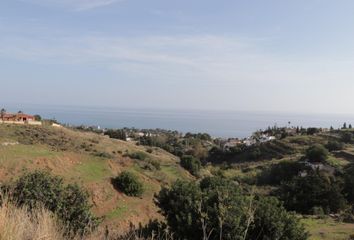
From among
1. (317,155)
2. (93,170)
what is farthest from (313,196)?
(317,155)

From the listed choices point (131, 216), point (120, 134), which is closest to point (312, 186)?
point (131, 216)

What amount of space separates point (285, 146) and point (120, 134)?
92.5ft

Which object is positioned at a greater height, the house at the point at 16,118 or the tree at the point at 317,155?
the house at the point at 16,118

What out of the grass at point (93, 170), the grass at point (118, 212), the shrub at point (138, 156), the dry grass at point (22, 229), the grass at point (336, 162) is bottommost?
→ the grass at point (118, 212)

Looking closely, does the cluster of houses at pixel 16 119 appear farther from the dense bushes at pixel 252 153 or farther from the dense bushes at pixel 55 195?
the dense bushes at pixel 55 195

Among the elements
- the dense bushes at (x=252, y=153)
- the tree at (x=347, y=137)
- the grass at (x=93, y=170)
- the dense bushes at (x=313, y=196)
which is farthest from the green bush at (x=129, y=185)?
the tree at (x=347, y=137)

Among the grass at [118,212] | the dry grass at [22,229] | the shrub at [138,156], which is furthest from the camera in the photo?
the shrub at [138,156]

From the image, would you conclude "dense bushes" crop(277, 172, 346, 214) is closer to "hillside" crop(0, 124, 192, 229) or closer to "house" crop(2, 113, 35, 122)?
"hillside" crop(0, 124, 192, 229)

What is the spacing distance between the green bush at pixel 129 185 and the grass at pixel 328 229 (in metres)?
10.5

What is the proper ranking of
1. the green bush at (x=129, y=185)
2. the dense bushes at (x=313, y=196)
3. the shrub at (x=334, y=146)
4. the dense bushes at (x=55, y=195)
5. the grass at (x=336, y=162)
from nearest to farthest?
the dense bushes at (x=55, y=195) → the green bush at (x=129, y=185) → the dense bushes at (x=313, y=196) → the grass at (x=336, y=162) → the shrub at (x=334, y=146)

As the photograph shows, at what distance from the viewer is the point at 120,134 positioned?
257ft

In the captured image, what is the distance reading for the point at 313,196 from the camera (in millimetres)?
33281

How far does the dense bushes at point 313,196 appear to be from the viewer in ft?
107

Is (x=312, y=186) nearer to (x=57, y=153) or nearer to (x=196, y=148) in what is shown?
(x=57, y=153)
